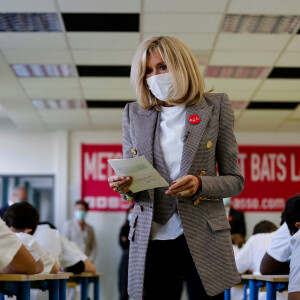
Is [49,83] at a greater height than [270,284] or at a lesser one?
greater

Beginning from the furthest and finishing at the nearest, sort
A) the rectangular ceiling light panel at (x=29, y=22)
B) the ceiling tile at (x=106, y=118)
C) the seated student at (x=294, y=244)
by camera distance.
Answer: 1. the ceiling tile at (x=106, y=118)
2. the rectangular ceiling light panel at (x=29, y=22)
3. the seated student at (x=294, y=244)

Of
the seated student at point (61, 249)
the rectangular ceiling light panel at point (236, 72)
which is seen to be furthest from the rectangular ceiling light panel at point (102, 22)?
the seated student at point (61, 249)

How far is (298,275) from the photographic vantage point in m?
2.50

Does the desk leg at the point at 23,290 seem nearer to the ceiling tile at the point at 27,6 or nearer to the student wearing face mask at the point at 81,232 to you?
the ceiling tile at the point at 27,6

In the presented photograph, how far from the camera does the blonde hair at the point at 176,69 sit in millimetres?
1617

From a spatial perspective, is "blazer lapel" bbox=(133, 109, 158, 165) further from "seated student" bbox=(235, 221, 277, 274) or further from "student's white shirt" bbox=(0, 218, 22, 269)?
"seated student" bbox=(235, 221, 277, 274)

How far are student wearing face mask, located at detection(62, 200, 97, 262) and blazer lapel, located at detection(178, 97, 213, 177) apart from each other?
7602mm

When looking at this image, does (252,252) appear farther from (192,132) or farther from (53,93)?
(53,93)

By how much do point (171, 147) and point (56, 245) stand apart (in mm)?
3012

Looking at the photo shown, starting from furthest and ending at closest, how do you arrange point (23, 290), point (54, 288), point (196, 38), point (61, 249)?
point (196, 38), point (61, 249), point (54, 288), point (23, 290)

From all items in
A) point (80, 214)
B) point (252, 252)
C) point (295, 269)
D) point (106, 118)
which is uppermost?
point (106, 118)

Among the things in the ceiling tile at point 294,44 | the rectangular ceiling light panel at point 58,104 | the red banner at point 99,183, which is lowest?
the red banner at point 99,183

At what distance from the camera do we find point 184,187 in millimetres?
1457

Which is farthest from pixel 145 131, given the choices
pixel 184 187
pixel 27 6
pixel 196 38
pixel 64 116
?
pixel 64 116
